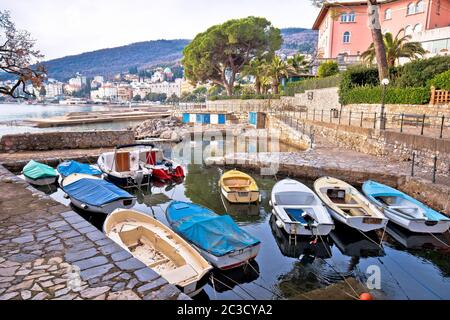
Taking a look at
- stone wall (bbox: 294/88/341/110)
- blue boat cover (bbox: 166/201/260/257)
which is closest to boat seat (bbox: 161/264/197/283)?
blue boat cover (bbox: 166/201/260/257)

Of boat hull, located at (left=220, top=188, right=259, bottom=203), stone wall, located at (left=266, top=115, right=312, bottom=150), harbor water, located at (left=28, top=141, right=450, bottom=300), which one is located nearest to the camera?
harbor water, located at (left=28, top=141, right=450, bottom=300)

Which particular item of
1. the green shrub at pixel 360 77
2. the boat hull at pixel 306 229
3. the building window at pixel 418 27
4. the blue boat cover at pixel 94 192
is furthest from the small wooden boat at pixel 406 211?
the building window at pixel 418 27

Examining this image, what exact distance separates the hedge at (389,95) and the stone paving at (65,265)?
18.6 m

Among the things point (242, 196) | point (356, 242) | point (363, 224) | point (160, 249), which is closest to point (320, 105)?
point (242, 196)

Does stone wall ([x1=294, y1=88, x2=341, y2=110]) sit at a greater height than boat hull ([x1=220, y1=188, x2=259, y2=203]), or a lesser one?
greater

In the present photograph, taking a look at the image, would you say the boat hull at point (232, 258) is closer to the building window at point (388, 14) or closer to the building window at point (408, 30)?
the building window at point (408, 30)

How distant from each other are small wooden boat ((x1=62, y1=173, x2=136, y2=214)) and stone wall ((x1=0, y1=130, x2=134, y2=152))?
9.20 meters

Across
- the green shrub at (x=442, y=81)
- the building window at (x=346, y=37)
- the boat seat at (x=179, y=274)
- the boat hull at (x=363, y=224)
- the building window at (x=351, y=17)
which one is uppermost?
the building window at (x=351, y=17)

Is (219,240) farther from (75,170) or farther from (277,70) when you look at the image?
(277,70)

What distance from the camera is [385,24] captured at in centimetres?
3566

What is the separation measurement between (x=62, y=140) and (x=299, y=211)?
15.7 metres

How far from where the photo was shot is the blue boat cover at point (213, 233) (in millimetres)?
6285

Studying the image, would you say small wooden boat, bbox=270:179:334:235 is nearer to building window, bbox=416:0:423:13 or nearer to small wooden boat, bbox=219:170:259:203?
small wooden boat, bbox=219:170:259:203

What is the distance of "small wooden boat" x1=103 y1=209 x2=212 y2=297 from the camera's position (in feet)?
16.9
